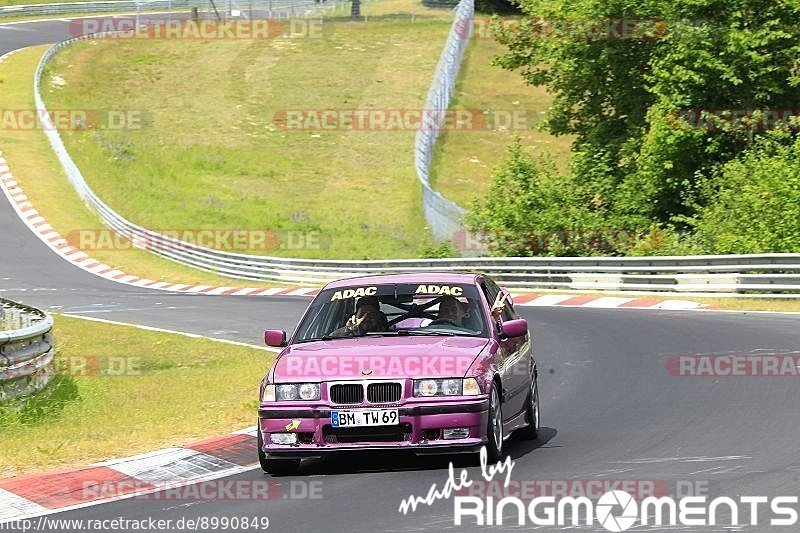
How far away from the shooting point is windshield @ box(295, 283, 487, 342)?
1126 centimetres

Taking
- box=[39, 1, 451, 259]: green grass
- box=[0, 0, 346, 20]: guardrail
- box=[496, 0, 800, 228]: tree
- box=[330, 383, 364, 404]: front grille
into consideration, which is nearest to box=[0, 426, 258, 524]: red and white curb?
box=[330, 383, 364, 404]: front grille

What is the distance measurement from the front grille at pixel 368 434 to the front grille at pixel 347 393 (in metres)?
0.20

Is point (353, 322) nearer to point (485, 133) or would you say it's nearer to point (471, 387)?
point (471, 387)

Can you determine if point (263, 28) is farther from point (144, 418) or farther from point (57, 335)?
point (144, 418)

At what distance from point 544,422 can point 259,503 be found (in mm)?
4324

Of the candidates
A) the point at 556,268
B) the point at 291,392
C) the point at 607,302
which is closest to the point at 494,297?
the point at 291,392

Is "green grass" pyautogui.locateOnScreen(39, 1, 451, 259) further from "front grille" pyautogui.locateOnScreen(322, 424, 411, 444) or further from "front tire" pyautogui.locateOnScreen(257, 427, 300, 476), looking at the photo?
"front grille" pyautogui.locateOnScreen(322, 424, 411, 444)

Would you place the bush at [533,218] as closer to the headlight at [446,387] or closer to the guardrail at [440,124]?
the guardrail at [440,124]

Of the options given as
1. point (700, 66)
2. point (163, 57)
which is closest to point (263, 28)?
point (163, 57)

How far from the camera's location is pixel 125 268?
43.2 metres

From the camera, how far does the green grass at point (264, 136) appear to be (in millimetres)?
51000

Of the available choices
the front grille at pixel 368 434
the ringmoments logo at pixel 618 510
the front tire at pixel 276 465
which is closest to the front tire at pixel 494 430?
the front grille at pixel 368 434

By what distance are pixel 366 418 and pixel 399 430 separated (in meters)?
0.25

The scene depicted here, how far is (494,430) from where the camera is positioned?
33.6 ft
